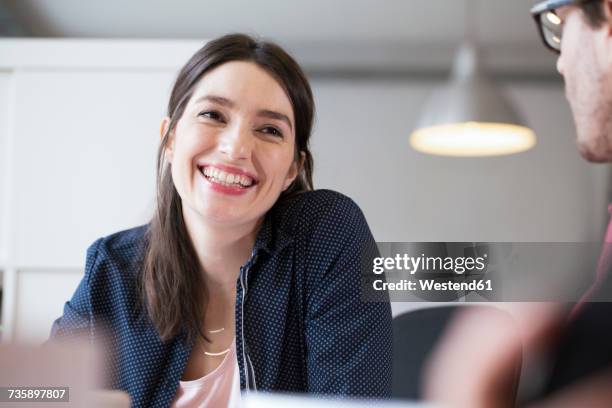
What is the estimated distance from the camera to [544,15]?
0.72m

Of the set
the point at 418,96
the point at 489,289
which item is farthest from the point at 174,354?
the point at 418,96

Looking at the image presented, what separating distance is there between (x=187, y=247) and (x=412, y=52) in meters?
0.51

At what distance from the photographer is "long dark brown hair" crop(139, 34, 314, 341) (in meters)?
0.97

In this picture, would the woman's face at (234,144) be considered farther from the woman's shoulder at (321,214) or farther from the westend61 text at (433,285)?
the westend61 text at (433,285)

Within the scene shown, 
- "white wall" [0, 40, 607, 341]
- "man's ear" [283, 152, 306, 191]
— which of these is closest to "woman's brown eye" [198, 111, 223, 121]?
"man's ear" [283, 152, 306, 191]

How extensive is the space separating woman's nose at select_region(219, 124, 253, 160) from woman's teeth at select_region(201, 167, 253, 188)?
0.08ft

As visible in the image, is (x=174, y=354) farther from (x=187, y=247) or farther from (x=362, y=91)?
(x=362, y=91)

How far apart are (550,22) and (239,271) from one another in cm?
53

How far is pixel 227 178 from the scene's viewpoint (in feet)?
3.10

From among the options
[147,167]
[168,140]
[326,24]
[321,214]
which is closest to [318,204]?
[321,214]

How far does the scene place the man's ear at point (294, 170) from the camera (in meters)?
1.01

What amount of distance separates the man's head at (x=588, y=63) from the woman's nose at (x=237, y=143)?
1.30 feet

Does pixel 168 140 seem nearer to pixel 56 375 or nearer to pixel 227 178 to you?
pixel 227 178

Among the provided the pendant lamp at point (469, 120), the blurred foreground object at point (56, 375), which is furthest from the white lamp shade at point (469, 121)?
the blurred foreground object at point (56, 375)
